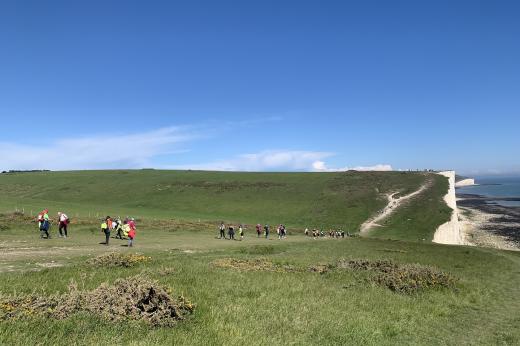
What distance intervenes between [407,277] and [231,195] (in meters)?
106

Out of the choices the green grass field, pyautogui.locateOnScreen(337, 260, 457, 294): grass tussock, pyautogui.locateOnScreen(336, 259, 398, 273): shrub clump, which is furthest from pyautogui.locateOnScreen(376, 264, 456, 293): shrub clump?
pyautogui.locateOnScreen(336, 259, 398, 273): shrub clump

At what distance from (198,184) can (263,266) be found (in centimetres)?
12234

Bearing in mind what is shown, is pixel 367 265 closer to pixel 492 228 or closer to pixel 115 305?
pixel 115 305

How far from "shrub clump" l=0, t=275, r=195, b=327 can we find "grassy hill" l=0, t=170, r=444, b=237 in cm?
6282

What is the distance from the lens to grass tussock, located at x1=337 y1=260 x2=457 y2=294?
67.2ft

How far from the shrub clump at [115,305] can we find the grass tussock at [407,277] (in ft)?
39.2

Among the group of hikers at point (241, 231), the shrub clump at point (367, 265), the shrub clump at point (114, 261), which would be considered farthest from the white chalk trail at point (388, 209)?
the shrub clump at point (114, 261)

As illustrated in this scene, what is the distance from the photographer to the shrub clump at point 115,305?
10.6 m

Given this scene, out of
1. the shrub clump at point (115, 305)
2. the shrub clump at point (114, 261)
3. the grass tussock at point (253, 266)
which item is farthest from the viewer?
the grass tussock at point (253, 266)

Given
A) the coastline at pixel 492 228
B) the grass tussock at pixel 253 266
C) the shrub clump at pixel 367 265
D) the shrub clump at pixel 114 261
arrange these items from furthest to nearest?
the coastline at pixel 492 228 → the shrub clump at pixel 367 265 → the grass tussock at pixel 253 266 → the shrub clump at pixel 114 261

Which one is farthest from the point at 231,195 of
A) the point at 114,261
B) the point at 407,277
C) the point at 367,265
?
the point at 407,277

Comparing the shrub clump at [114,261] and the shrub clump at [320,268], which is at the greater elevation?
the shrub clump at [114,261]

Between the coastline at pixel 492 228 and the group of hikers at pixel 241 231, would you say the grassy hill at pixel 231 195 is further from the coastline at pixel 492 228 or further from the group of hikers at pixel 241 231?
the group of hikers at pixel 241 231

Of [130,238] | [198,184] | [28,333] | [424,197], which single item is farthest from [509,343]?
[198,184]
